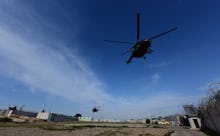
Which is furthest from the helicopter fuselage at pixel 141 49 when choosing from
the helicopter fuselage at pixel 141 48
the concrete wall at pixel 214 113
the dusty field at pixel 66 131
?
the dusty field at pixel 66 131

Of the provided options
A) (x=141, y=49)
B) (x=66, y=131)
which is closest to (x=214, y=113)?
(x=141, y=49)

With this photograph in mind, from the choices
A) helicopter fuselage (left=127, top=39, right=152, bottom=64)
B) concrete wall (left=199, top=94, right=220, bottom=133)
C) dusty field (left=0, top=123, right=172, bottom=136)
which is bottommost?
dusty field (left=0, top=123, right=172, bottom=136)

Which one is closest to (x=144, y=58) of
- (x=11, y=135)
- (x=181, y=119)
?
(x=11, y=135)

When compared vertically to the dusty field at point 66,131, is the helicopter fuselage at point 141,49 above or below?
above

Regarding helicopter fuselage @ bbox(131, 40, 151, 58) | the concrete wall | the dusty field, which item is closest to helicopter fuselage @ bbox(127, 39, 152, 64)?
helicopter fuselage @ bbox(131, 40, 151, 58)

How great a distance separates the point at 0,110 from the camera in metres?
60.4

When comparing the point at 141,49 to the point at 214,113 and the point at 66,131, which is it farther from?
the point at 66,131

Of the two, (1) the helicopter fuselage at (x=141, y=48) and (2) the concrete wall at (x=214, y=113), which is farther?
(2) the concrete wall at (x=214, y=113)

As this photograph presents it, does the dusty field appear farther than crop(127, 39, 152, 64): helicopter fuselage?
Yes

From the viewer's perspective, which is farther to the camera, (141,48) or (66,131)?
(66,131)

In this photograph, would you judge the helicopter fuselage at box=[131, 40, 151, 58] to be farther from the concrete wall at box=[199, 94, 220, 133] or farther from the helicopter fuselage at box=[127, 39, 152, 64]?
the concrete wall at box=[199, 94, 220, 133]

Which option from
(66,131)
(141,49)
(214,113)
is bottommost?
(66,131)

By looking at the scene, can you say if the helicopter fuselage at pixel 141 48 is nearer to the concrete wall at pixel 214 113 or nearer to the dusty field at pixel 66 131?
the concrete wall at pixel 214 113

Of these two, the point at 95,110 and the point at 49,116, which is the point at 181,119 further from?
the point at 49,116
